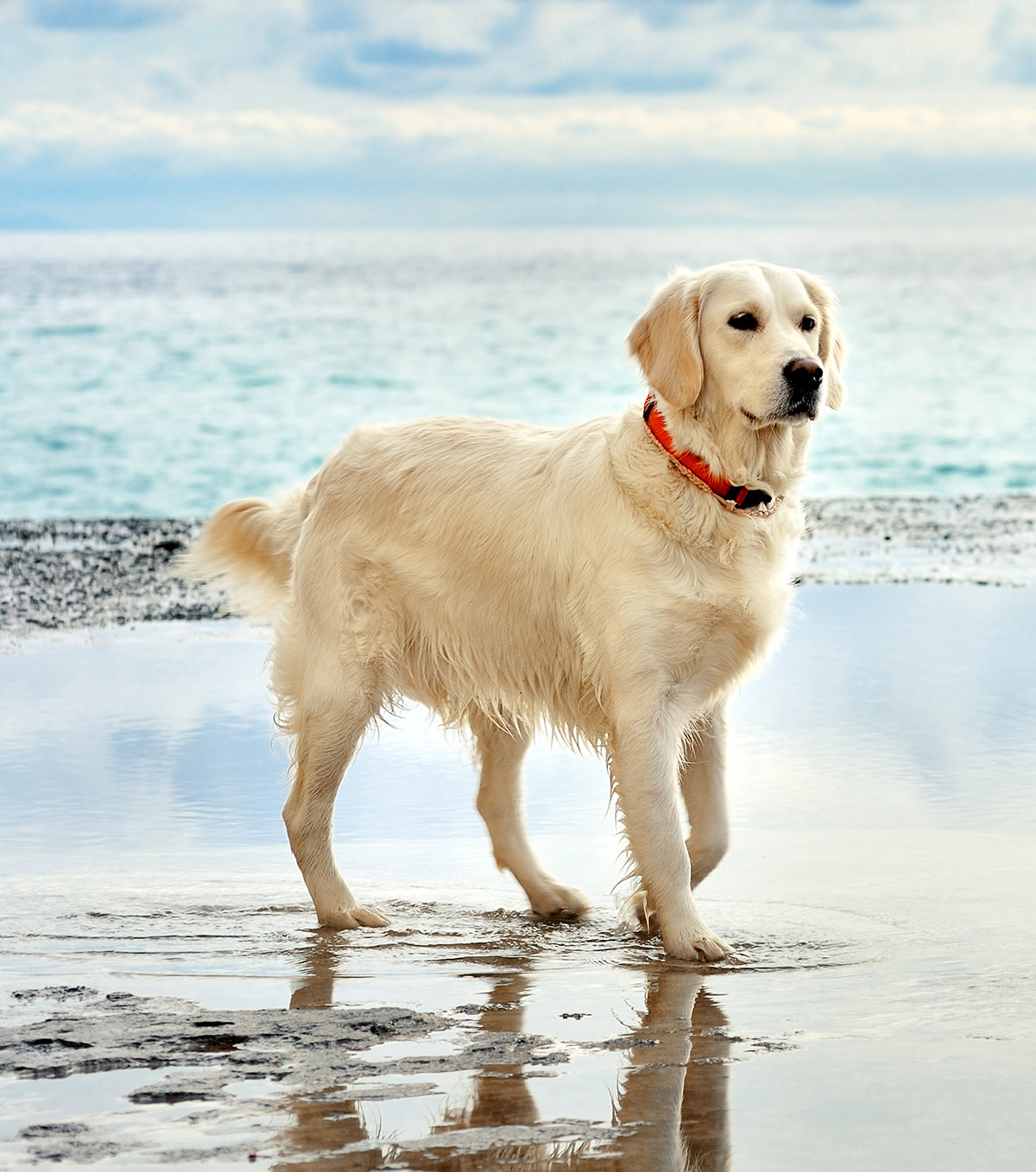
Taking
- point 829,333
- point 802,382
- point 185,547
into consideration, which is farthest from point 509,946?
point 185,547

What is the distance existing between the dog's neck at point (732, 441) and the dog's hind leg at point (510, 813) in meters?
1.06

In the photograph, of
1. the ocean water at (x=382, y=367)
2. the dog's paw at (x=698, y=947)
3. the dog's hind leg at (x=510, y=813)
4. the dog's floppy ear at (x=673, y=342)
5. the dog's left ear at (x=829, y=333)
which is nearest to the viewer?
the dog's paw at (x=698, y=947)

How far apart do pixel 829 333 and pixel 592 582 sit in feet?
3.16

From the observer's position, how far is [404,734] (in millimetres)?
6195

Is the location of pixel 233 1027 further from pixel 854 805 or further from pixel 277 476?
pixel 277 476

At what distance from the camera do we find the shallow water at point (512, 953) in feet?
8.80

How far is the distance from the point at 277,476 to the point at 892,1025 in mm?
16921

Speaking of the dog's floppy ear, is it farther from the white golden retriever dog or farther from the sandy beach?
the sandy beach

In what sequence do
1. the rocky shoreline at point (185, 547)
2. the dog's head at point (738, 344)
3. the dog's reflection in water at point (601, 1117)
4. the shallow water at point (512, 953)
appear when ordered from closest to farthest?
1. the dog's reflection in water at point (601, 1117)
2. the shallow water at point (512, 953)
3. the dog's head at point (738, 344)
4. the rocky shoreline at point (185, 547)

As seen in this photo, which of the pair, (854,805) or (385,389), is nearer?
(854,805)

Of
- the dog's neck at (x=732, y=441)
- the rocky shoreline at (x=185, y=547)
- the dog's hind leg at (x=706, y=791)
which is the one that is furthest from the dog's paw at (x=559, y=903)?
the rocky shoreline at (x=185, y=547)

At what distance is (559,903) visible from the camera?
4379 mm

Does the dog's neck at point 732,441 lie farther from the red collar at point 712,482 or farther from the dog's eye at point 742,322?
the dog's eye at point 742,322

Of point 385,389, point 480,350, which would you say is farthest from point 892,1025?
point 480,350
